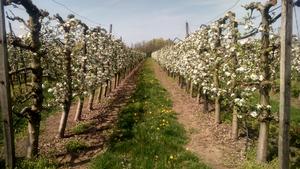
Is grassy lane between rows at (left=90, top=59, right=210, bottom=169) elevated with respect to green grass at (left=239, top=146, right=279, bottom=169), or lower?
elevated

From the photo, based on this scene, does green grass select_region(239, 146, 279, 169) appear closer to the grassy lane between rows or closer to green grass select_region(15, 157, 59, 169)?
the grassy lane between rows

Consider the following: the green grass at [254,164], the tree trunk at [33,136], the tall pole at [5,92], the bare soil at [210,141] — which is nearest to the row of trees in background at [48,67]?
the tree trunk at [33,136]

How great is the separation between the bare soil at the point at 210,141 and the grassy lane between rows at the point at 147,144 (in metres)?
0.48

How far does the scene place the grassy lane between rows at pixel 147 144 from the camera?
12.6 meters

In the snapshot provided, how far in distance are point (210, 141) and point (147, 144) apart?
304 cm

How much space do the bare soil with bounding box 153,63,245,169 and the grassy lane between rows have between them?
0.48 meters

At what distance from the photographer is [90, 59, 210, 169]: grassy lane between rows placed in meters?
12.6

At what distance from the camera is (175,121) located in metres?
19.7

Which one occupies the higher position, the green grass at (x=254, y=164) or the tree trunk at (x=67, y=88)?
the tree trunk at (x=67, y=88)

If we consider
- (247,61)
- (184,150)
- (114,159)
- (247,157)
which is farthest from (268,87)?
(114,159)

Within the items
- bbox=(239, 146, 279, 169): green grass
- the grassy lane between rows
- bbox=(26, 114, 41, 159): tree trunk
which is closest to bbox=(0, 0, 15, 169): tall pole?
bbox=(26, 114, 41, 159): tree trunk

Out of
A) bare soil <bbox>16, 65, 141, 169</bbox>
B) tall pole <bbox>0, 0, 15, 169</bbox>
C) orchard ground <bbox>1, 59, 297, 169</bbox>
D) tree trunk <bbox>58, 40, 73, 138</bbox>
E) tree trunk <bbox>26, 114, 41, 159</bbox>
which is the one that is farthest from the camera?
tree trunk <bbox>58, 40, 73, 138</bbox>

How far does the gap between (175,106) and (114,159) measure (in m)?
12.9

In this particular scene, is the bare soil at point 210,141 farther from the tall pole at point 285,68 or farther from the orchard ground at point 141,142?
the tall pole at point 285,68
